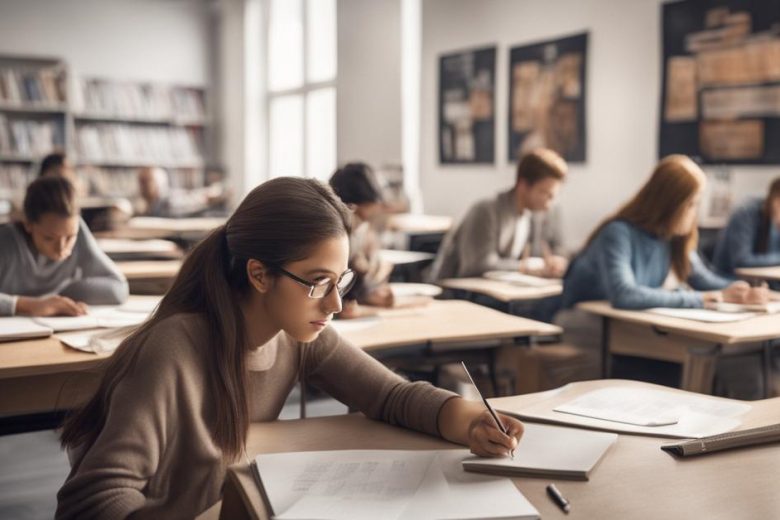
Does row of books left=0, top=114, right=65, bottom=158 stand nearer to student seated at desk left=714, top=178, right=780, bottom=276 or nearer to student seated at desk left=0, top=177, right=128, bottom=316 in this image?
student seated at desk left=0, top=177, right=128, bottom=316

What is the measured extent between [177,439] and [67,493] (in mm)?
200

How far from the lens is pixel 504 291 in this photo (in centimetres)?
358

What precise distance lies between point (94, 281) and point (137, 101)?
6229 mm

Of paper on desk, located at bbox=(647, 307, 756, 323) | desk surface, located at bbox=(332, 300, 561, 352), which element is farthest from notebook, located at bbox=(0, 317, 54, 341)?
paper on desk, located at bbox=(647, 307, 756, 323)

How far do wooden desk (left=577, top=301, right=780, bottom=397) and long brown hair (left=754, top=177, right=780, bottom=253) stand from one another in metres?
1.59

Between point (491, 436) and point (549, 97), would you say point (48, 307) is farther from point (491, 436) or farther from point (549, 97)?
point (549, 97)

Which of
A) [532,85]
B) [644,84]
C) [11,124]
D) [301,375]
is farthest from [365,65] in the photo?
[301,375]

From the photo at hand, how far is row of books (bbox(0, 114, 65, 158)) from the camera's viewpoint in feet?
26.5

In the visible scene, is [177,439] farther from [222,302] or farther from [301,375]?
[301,375]

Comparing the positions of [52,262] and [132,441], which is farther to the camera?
[52,262]

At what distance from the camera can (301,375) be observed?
1.67m

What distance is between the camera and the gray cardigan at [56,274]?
2.94 meters

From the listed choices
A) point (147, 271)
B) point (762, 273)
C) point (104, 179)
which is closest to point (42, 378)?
point (147, 271)

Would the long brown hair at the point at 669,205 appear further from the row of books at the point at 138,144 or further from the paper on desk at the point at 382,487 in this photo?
the row of books at the point at 138,144
